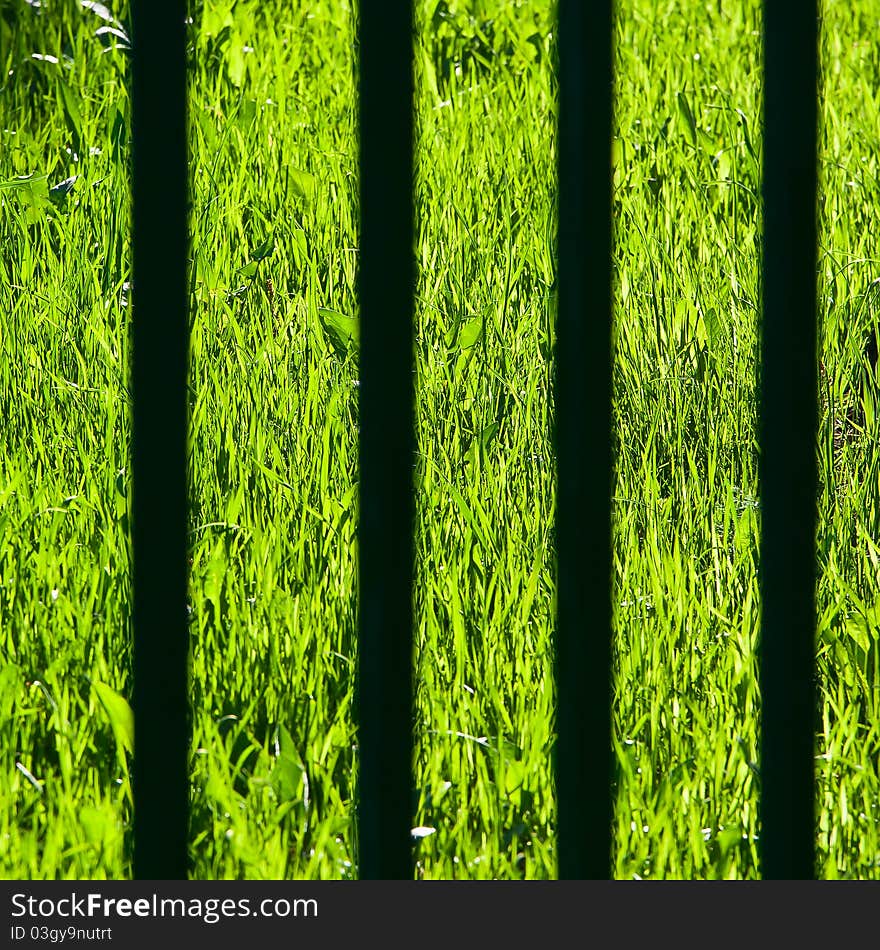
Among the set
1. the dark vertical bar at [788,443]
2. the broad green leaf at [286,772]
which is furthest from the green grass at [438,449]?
the dark vertical bar at [788,443]

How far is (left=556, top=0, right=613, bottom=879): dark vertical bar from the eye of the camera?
3.47 feet

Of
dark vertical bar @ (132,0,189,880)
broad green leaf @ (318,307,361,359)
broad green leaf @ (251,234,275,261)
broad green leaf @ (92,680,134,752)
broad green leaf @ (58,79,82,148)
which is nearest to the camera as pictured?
dark vertical bar @ (132,0,189,880)

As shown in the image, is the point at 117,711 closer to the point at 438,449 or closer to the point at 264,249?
the point at 438,449

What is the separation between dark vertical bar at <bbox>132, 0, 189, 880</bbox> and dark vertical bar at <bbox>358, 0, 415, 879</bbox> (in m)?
0.18

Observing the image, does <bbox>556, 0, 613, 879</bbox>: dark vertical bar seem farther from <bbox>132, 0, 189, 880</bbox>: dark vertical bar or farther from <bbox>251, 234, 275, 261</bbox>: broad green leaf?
<bbox>251, 234, 275, 261</bbox>: broad green leaf

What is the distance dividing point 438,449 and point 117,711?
78 cm

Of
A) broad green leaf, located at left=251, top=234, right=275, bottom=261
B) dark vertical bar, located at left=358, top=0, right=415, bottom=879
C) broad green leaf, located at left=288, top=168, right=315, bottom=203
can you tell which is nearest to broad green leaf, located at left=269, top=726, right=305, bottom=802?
dark vertical bar, located at left=358, top=0, right=415, bottom=879

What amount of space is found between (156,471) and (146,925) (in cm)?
46

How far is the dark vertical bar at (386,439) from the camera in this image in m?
1.05

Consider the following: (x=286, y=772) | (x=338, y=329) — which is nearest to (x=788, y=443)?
(x=286, y=772)

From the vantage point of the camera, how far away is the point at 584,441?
3.59ft

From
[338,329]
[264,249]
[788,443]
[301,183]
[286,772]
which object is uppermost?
[301,183]

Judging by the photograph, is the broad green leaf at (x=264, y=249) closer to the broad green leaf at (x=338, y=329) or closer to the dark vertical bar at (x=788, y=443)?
the broad green leaf at (x=338, y=329)

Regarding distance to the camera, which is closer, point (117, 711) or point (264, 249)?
point (117, 711)
